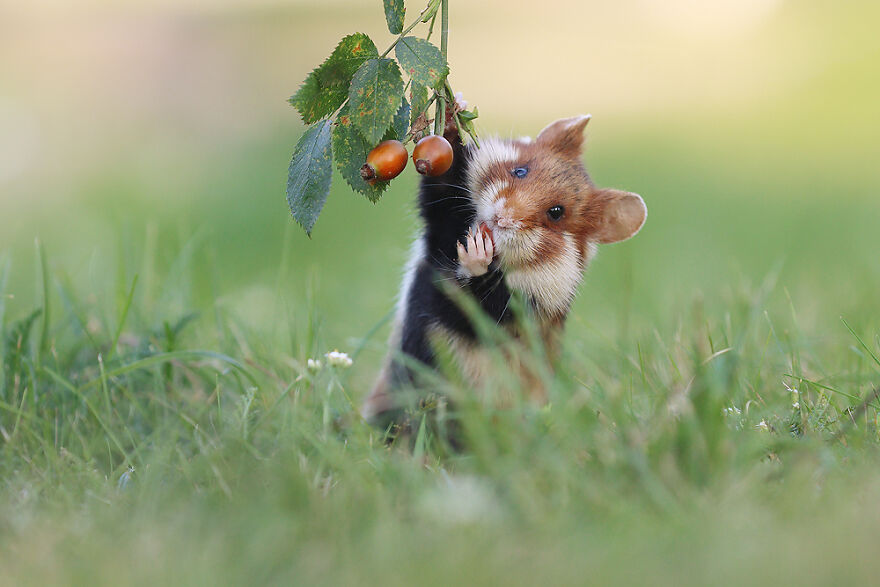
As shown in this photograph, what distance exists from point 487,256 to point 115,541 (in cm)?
162

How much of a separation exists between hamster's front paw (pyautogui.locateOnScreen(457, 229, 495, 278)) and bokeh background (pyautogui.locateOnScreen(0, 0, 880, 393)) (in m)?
0.52

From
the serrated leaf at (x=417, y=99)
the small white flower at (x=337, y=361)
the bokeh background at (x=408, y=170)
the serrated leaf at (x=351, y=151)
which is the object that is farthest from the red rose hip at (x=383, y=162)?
the bokeh background at (x=408, y=170)

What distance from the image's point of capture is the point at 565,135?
13.1 feet

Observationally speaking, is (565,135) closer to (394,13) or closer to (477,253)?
(477,253)

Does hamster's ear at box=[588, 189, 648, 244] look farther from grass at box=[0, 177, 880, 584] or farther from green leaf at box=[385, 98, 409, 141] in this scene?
green leaf at box=[385, 98, 409, 141]

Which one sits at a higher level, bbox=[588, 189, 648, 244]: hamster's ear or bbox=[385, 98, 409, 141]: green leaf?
bbox=[385, 98, 409, 141]: green leaf

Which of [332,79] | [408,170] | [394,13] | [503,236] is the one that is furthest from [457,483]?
[408,170]

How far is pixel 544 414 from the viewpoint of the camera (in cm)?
287

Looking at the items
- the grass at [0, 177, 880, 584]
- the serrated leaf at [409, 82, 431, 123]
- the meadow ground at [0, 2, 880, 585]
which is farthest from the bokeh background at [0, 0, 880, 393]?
the serrated leaf at [409, 82, 431, 123]

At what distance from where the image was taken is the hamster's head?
3.57m

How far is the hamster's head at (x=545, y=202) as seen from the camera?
357 centimetres

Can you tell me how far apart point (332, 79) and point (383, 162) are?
0.34 m

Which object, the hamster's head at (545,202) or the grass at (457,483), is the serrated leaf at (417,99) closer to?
the hamster's head at (545,202)

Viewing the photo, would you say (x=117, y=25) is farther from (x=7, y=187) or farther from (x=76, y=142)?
(x=7, y=187)
